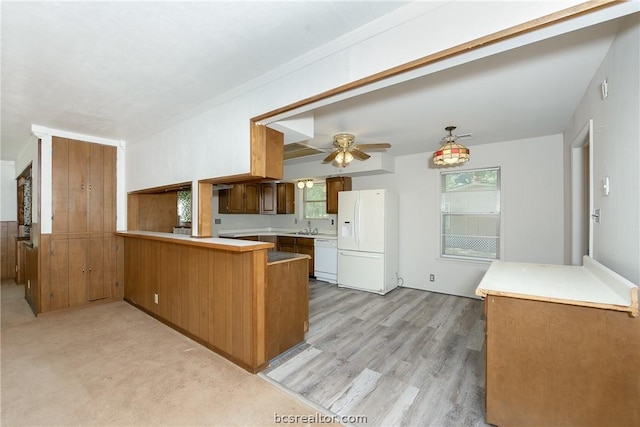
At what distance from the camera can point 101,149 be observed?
399 centimetres

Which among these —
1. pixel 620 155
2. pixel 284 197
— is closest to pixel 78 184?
pixel 284 197

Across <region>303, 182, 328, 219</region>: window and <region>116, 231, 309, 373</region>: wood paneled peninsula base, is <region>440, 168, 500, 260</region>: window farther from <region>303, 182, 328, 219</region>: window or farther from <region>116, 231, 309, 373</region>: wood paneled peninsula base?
<region>116, 231, 309, 373</region>: wood paneled peninsula base

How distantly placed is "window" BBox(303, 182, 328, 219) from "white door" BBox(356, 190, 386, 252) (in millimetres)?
1523

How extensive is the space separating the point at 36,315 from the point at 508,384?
16.9 feet

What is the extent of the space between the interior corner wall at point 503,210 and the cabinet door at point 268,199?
2.49 m

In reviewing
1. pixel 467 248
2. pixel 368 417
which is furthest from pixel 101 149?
pixel 467 248

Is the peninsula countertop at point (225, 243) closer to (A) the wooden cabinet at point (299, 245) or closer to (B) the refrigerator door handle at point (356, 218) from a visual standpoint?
(B) the refrigerator door handle at point (356, 218)

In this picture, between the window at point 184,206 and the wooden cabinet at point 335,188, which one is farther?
the wooden cabinet at point 335,188

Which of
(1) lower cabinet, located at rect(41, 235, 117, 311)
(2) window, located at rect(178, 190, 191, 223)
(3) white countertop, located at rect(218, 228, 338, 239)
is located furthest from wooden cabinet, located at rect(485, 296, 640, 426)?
(1) lower cabinet, located at rect(41, 235, 117, 311)

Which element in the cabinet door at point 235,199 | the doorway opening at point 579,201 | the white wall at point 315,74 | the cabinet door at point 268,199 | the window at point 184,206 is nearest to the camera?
the white wall at point 315,74

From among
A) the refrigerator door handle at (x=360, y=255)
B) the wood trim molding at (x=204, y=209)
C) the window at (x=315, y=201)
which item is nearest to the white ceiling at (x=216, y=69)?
the wood trim molding at (x=204, y=209)

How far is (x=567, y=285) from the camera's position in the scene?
1.67 metres

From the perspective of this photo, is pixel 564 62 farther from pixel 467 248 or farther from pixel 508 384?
pixel 467 248

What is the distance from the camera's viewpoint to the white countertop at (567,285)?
1.33 metres
